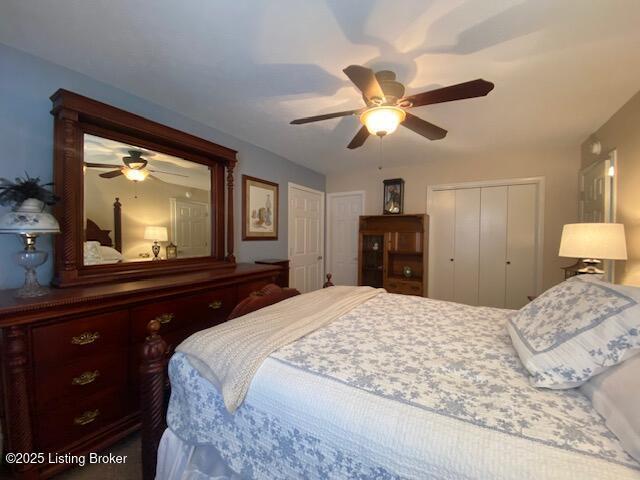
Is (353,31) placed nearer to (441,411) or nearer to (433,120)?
(433,120)

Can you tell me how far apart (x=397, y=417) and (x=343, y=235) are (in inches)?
154

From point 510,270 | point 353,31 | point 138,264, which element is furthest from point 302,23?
point 510,270

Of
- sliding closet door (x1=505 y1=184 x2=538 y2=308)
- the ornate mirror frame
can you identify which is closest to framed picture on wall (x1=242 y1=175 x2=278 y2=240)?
the ornate mirror frame

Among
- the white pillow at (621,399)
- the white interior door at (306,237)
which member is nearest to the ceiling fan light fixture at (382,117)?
the white pillow at (621,399)

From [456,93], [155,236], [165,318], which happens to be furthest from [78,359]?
[456,93]

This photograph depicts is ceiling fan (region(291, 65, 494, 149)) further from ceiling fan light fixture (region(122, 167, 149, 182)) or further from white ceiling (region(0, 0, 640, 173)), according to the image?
ceiling fan light fixture (region(122, 167, 149, 182))

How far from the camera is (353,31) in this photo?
145 centimetres

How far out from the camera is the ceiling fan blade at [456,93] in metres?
1.38

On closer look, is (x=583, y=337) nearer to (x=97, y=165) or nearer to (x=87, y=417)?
(x=87, y=417)

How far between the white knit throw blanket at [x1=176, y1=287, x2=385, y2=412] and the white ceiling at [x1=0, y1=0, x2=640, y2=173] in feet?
5.05

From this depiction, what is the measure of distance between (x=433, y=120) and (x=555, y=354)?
2.25m

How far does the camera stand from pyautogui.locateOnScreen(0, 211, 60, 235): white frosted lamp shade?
1.40 m

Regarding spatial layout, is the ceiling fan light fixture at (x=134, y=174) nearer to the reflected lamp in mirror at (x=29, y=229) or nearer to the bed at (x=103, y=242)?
the bed at (x=103, y=242)

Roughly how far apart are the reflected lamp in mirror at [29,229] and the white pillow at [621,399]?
2347 millimetres
